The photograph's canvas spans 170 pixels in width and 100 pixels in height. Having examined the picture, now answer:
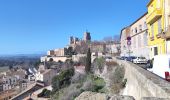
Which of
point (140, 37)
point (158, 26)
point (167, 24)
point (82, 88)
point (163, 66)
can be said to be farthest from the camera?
point (140, 37)

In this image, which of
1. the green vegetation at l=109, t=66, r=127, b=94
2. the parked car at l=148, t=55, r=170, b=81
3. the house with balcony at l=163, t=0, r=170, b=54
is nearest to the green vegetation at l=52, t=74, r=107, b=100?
the green vegetation at l=109, t=66, r=127, b=94

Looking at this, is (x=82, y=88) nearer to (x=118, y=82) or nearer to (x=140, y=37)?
(x=118, y=82)

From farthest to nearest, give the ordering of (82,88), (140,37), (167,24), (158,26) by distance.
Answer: (140,37) < (158,26) < (167,24) < (82,88)

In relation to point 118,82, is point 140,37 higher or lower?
higher

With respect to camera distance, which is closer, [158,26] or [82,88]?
[82,88]

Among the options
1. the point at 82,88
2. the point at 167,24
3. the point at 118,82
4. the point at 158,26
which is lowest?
the point at 82,88

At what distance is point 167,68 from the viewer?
44.5 ft

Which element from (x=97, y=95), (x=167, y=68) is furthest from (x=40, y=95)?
(x=97, y=95)

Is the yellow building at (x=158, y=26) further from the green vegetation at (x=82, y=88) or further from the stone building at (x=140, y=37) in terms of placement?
the stone building at (x=140, y=37)

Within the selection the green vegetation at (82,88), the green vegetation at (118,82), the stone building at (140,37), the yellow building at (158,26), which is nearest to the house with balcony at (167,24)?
the yellow building at (158,26)

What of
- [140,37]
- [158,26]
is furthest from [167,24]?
[140,37]

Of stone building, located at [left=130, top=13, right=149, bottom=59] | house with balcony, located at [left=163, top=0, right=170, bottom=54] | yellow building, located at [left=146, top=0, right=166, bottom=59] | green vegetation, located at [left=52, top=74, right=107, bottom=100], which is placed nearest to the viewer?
green vegetation, located at [left=52, top=74, right=107, bottom=100]

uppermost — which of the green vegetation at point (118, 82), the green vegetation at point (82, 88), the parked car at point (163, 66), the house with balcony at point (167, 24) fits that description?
the house with balcony at point (167, 24)

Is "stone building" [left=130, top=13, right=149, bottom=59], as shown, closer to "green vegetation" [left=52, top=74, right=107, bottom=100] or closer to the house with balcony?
"green vegetation" [left=52, top=74, right=107, bottom=100]
